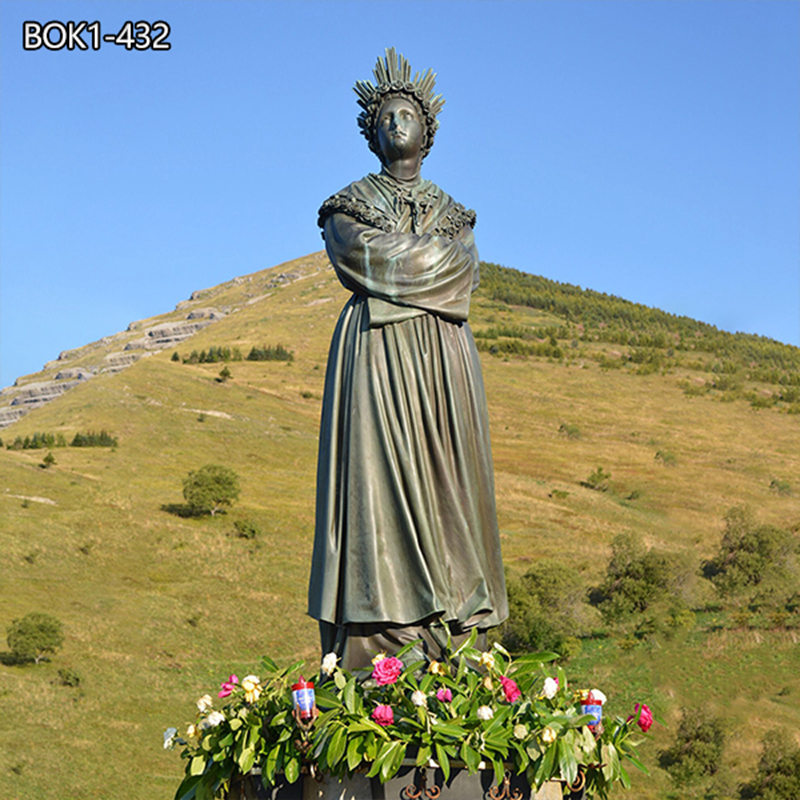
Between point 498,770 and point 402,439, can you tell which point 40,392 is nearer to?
point 402,439

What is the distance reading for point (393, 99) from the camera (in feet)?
22.3

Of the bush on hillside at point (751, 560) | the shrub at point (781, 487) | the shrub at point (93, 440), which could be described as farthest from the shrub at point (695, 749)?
the shrub at point (93, 440)

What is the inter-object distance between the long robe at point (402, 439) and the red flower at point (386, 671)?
2.44 ft

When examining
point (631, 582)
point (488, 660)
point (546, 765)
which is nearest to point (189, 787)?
point (488, 660)

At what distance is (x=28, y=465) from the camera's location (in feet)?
252

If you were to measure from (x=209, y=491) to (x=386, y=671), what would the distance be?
66.2 m

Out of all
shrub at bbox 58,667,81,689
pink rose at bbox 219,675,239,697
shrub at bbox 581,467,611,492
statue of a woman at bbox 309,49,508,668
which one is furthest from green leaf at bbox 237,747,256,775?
shrub at bbox 581,467,611,492

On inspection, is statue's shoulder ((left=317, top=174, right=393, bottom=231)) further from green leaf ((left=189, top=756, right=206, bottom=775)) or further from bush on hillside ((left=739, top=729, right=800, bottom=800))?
bush on hillside ((left=739, top=729, right=800, bottom=800))

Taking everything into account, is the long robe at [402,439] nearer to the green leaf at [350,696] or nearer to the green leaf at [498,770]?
the green leaf at [350,696]

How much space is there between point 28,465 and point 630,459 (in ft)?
169

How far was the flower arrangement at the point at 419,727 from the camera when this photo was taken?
4.99 m

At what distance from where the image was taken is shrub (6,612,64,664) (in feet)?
143

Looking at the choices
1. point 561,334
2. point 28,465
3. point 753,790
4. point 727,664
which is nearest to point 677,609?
point 727,664

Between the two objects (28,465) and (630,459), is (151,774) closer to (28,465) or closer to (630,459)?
(28,465)
